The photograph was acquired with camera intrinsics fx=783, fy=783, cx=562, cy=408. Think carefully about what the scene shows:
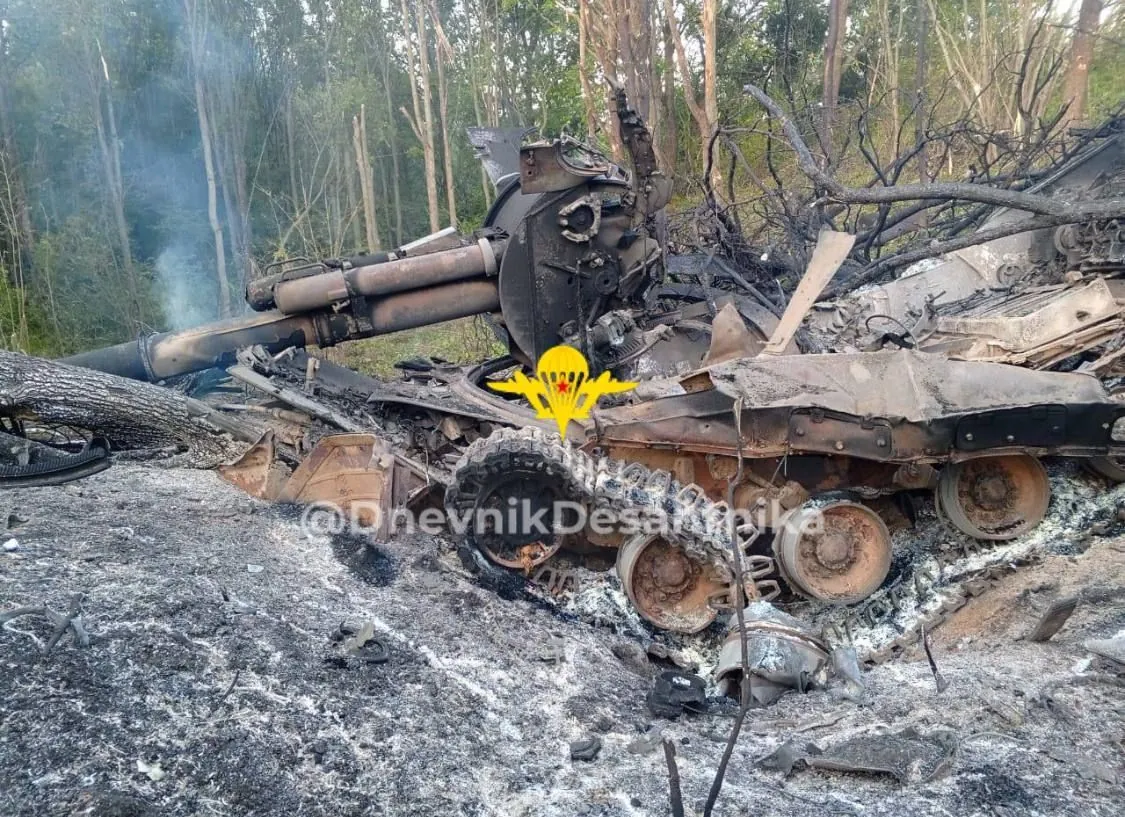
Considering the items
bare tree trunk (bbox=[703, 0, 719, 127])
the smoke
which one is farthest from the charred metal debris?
the smoke

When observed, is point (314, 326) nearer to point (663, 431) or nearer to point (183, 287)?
point (663, 431)

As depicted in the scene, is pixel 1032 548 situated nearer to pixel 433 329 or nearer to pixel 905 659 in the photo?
pixel 905 659

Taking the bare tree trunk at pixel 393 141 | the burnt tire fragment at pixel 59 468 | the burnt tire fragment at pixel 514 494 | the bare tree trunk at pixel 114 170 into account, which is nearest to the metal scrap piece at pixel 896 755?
the burnt tire fragment at pixel 514 494

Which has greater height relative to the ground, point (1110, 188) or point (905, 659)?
point (1110, 188)

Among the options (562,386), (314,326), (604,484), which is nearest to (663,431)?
(604,484)

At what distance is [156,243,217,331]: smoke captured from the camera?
49.5 feet

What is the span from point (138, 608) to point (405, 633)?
116 centimetres

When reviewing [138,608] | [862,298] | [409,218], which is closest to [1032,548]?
[862,298]

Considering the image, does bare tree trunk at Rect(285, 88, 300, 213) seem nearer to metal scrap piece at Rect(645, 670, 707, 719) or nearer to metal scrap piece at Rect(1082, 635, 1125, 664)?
metal scrap piece at Rect(645, 670, 707, 719)

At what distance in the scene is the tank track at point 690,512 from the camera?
164 inches

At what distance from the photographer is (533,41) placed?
20.5m

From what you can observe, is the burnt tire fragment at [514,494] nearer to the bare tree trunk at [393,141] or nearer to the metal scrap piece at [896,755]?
the metal scrap piece at [896,755]

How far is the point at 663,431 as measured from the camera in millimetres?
4512

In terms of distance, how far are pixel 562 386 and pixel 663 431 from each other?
104 centimetres
